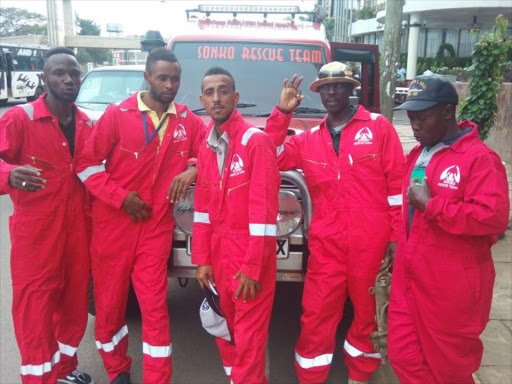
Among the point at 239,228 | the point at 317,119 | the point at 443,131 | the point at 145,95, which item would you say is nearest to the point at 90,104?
the point at 317,119

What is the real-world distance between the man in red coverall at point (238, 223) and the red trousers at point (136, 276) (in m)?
0.28

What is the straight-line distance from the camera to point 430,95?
2551 mm

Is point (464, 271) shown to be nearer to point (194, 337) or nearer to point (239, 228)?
point (239, 228)

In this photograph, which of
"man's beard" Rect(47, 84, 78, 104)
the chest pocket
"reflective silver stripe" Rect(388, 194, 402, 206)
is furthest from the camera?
"man's beard" Rect(47, 84, 78, 104)

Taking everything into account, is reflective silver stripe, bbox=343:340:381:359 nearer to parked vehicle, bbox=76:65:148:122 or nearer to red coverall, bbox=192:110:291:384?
red coverall, bbox=192:110:291:384

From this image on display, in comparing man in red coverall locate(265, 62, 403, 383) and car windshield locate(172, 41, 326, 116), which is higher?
car windshield locate(172, 41, 326, 116)

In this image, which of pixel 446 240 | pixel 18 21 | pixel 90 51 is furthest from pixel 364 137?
pixel 18 21

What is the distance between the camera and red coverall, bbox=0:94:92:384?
3.08 metres

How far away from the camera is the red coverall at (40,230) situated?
3.08 metres

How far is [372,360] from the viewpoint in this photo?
328 cm

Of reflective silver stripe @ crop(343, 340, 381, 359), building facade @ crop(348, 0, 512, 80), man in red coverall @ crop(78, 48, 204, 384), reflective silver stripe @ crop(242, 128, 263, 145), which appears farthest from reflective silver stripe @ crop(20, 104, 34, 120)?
building facade @ crop(348, 0, 512, 80)

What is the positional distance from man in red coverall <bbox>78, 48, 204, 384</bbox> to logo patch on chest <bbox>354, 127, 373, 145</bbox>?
0.99m

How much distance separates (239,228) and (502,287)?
315cm

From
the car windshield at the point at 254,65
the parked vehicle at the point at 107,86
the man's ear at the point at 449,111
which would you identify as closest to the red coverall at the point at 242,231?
the man's ear at the point at 449,111
